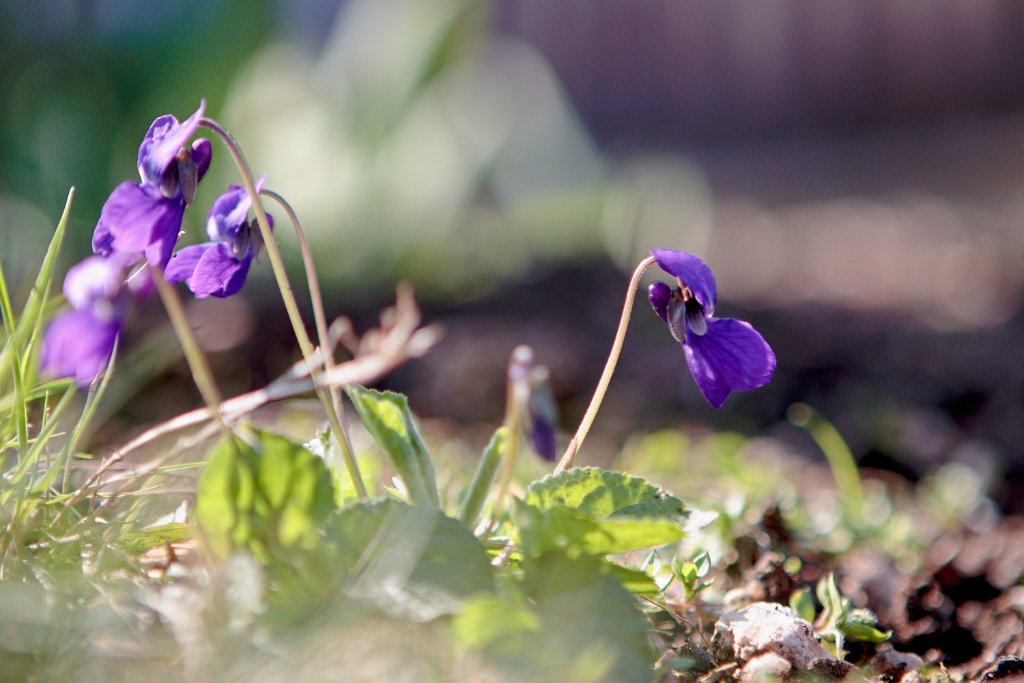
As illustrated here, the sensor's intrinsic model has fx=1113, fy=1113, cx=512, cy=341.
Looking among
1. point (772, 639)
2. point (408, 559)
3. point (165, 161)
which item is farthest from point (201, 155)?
point (772, 639)

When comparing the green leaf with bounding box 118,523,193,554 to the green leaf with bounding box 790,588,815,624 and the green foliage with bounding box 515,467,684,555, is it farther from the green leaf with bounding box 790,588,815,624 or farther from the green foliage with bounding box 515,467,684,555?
the green leaf with bounding box 790,588,815,624

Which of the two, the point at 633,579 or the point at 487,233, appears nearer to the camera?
the point at 633,579

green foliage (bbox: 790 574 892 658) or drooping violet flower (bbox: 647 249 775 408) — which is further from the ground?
drooping violet flower (bbox: 647 249 775 408)

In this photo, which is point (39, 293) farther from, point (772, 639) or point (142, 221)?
point (772, 639)

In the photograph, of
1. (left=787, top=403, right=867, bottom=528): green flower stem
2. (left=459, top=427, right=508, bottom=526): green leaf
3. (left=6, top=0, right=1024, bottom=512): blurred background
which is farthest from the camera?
(left=6, top=0, right=1024, bottom=512): blurred background

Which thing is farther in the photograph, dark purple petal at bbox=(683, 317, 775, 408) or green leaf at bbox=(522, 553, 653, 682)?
dark purple petal at bbox=(683, 317, 775, 408)

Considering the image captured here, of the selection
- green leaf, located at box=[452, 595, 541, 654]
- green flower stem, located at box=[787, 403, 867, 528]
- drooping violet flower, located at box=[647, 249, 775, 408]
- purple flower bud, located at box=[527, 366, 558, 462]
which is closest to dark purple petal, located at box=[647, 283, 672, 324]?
drooping violet flower, located at box=[647, 249, 775, 408]

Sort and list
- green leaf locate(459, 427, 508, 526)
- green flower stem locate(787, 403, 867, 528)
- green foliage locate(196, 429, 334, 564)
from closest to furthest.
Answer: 1. green foliage locate(196, 429, 334, 564)
2. green leaf locate(459, 427, 508, 526)
3. green flower stem locate(787, 403, 867, 528)

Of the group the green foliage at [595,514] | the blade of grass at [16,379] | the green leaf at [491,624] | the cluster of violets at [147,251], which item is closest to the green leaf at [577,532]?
the green foliage at [595,514]
